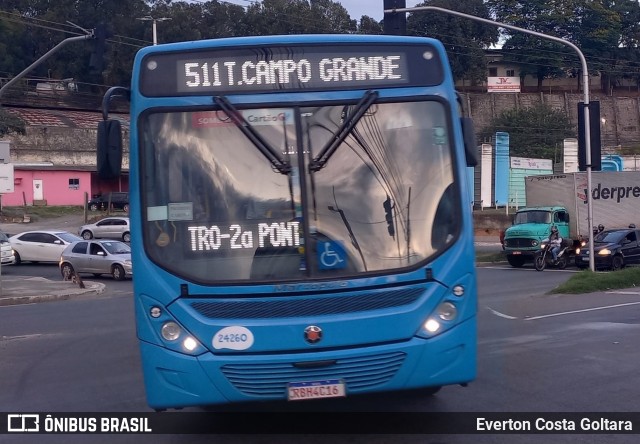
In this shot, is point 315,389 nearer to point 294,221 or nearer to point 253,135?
point 294,221

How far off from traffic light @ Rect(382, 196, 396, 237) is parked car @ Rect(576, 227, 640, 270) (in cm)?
2512

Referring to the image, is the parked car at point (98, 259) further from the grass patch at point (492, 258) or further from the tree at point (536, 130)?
the tree at point (536, 130)

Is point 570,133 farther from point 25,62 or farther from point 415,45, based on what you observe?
point 415,45

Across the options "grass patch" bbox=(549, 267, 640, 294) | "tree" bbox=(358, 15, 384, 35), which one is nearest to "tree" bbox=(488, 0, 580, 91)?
"tree" bbox=(358, 15, 384, 35)

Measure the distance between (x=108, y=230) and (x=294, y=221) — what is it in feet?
129

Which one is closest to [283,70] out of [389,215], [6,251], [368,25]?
[389,215]

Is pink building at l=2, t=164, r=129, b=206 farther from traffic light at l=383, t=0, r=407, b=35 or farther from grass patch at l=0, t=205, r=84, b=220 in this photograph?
traffic light at l=383, t=0, r=407, b=35

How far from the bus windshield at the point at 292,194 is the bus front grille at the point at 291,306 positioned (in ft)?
0.57

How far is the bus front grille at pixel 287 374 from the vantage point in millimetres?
6797

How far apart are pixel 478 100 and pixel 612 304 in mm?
67642

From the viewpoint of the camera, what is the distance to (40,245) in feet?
118

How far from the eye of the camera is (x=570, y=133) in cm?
7550

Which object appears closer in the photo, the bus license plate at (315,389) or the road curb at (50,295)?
the bus license plate at (315,389)

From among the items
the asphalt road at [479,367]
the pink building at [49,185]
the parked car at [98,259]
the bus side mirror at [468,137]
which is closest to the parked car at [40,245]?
the parked car at [98,259]
